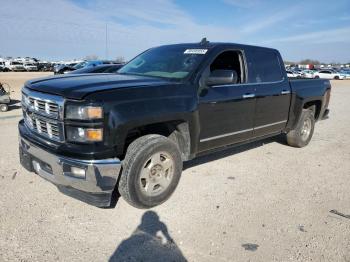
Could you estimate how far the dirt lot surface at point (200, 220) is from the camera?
3.12 meters

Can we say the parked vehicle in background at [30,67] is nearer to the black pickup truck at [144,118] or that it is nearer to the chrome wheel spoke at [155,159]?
the black pickup truck at [144,118]

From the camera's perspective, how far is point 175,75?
4406 mm

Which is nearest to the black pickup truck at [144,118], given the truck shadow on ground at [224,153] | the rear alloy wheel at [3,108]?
the truck shadow on ground at [224,153]

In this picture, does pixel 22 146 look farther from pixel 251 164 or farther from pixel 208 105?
pixel 251 164

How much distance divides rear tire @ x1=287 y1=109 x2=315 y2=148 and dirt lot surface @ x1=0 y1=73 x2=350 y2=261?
4.06 ft

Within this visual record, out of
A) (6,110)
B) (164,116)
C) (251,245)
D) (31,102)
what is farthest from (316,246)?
(6,110)

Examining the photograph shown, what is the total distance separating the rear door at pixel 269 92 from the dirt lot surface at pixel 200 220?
30.1 inches

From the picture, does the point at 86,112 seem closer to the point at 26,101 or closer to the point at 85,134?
the point at 85,134

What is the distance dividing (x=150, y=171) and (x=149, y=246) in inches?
36.6

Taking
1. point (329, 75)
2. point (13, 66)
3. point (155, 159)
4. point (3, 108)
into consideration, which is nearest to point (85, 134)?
point (155, 159)

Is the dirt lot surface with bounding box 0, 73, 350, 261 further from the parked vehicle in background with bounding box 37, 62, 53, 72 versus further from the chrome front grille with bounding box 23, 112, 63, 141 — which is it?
the parked vehicle in background with bounding box 37, 62, 53, 72

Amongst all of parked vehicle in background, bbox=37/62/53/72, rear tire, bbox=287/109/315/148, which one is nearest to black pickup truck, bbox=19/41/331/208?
rear tire, bbox=287/109/315/148

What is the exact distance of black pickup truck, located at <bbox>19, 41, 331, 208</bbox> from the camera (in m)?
3.38

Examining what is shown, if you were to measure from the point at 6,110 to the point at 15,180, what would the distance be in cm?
658
